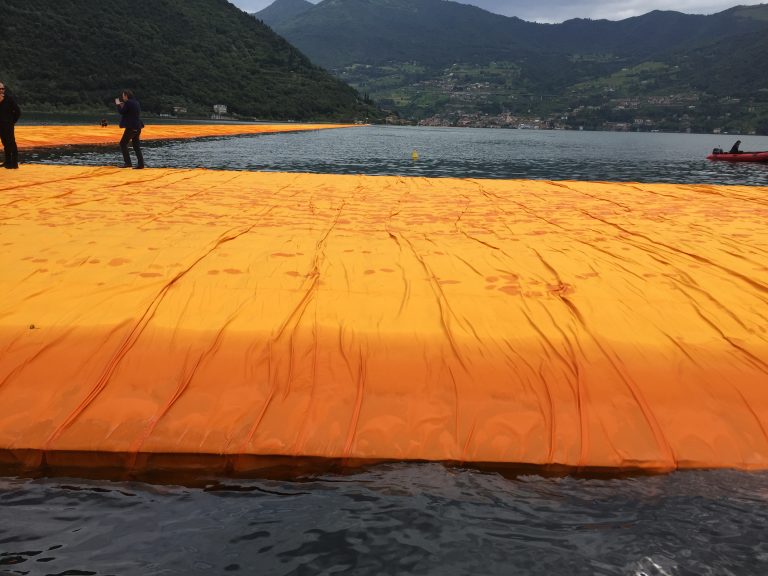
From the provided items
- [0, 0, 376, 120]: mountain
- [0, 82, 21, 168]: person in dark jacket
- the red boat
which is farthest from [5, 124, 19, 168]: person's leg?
[0, 0, 376, 120]: mountain

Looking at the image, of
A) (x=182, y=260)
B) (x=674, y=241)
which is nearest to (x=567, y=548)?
(x=182, y=260)

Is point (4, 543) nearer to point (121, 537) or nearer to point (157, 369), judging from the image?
point (121, 537)

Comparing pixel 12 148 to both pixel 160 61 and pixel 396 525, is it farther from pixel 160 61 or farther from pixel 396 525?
pixel 160 61

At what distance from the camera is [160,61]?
463 ft

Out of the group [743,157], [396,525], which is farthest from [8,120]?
[743,157]

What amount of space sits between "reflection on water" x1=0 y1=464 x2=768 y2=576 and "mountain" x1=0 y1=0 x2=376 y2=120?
123813 mm

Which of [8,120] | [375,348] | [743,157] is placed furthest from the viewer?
[743,157]

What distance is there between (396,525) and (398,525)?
0.05 feet

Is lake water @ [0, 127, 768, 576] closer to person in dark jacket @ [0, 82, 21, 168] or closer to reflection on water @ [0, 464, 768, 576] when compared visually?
reflection on water @ [0, 464, 768, 576]

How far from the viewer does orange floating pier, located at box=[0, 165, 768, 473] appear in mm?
4070

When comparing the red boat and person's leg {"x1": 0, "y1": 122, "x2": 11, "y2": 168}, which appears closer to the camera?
person's leg {"x1": 0, "y1": 122, "x2": 11, "y2": 168}

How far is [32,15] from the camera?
121 metres

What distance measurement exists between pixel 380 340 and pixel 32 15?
158301mm

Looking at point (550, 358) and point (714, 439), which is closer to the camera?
point (714, 439)
